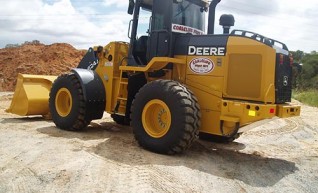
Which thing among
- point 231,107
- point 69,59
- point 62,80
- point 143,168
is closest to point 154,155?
point 143,168

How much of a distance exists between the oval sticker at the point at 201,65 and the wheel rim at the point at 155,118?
0.95 metres

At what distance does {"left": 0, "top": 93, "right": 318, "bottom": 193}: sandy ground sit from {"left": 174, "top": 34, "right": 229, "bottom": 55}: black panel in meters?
1.83

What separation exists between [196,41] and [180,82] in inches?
31.1

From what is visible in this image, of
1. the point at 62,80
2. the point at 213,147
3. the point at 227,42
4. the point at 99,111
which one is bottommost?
the point at 213,147

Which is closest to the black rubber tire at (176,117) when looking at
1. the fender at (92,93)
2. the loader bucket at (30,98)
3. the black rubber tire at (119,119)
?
the fender at (92,93)

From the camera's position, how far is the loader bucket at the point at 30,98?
941cm

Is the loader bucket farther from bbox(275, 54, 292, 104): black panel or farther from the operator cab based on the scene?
bbox(275, 54, 292, 104): black panel

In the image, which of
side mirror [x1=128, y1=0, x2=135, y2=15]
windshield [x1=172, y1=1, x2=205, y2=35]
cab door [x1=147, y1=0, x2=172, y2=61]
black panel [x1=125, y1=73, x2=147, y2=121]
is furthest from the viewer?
side mirror [x1=128, y1=0, x2=135, y2=15]

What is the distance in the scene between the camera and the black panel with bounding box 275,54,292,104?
650cm

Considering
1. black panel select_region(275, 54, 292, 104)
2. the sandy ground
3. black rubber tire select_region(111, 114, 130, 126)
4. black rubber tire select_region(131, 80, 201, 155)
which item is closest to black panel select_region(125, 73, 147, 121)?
the sandy ground

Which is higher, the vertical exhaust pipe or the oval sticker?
the vertical exhaust pipe

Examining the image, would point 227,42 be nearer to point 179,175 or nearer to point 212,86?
point 212,86

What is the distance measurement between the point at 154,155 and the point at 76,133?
7.48ft

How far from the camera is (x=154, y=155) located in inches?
253
